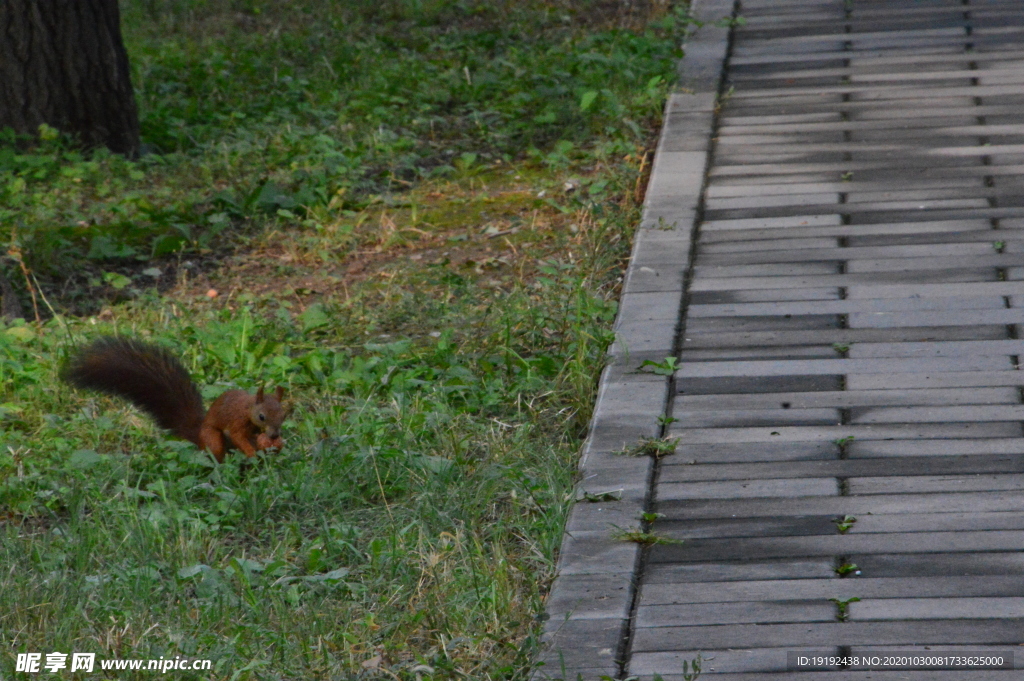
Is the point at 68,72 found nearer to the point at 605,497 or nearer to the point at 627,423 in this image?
the point at 627,423

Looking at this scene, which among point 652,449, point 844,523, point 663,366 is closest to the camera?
point 844,523

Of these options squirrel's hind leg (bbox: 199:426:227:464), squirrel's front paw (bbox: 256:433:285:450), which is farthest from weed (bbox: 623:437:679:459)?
squirrel's hind leg (bbox: 199:426:227:464)

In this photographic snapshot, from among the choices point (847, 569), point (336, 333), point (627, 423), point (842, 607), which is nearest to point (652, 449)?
point (627, 423)

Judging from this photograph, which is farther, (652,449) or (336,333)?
(336,333)

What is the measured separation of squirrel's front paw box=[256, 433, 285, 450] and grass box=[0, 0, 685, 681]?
9 centimetres

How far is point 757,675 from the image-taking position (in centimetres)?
270

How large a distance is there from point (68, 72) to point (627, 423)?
15.1 feet

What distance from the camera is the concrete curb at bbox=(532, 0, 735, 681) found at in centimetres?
288

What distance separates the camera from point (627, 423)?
151 inches

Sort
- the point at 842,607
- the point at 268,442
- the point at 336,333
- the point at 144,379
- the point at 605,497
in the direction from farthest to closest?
the point at 336,333 < the point at 144,379 < the point at 268,442 < the point at 605,497 < the point at 842,607

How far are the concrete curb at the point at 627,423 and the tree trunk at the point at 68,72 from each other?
10.4 ft

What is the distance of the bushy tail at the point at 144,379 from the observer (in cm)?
385

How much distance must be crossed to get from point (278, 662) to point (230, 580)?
459 mm

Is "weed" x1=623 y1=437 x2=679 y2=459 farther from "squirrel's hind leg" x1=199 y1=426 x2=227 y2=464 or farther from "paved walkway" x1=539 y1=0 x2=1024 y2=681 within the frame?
"squirrel's hind leg" x1=199 y1=426 x2=227 y2=464
